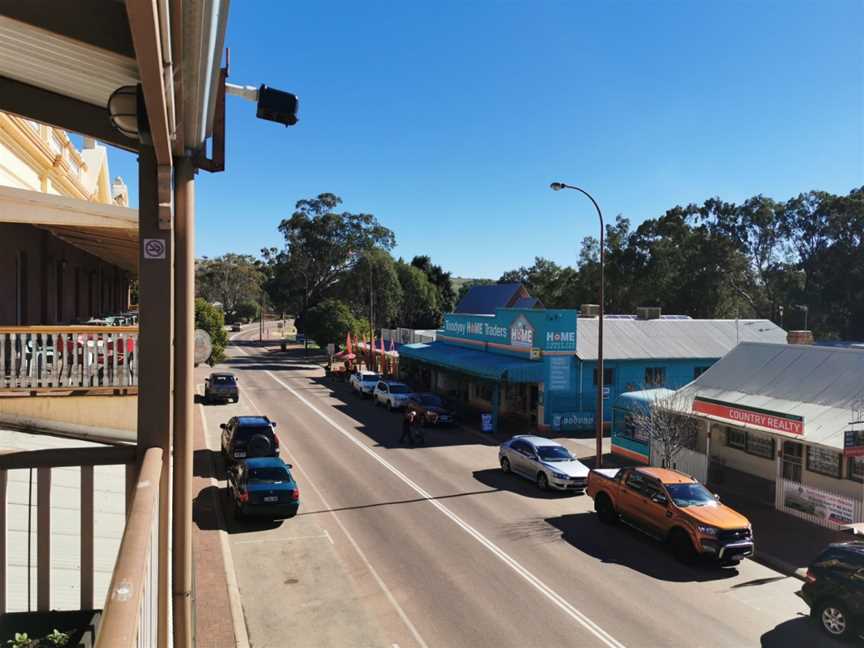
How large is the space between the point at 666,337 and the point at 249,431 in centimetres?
2161

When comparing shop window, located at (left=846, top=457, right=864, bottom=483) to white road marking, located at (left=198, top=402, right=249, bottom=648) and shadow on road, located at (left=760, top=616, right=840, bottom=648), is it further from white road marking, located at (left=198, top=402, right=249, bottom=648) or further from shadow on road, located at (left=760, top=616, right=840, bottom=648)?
white road marking, located at (left=198, top=402, right=249, bottom=648)

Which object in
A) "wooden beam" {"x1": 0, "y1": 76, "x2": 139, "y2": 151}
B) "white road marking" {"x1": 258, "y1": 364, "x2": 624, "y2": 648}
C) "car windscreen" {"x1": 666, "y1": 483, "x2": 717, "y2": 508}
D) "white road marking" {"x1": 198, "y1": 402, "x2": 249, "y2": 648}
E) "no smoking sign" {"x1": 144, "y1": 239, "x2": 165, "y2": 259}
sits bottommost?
"white road marking" {"x1": 258, "y1": 364, "x2": 624, "y2": 648}

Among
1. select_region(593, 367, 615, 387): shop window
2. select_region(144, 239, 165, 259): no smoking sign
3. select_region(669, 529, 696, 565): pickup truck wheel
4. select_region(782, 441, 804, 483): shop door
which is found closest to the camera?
select_region(144, 239, 165, 259): no smoking sign

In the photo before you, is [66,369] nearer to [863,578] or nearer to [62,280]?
[62,280]

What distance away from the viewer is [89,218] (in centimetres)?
798

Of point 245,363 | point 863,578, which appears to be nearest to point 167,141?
point 863,578

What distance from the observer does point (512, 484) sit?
2006 cm

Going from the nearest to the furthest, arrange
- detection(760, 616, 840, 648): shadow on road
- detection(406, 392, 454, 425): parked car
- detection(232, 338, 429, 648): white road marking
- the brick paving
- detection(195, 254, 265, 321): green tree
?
the brick paving
detection(760, 616, 840, 648): shadow on road
detection(232, 338, 429, 648): white road marking
detection(406, 392, 454, 425): parked car
detection(195, 254, 265, 321): green tree

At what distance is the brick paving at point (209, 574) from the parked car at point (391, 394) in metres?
14.5

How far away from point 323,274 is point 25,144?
2679 inches

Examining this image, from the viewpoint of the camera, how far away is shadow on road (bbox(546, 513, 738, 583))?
1326cm

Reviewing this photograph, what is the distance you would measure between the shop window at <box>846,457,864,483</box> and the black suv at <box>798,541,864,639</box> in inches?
263

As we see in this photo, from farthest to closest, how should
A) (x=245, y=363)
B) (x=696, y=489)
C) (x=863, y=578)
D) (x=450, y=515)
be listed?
(x=245, y=363), (x=450, y=515), (x=696, y=489), (x=863, y=578)

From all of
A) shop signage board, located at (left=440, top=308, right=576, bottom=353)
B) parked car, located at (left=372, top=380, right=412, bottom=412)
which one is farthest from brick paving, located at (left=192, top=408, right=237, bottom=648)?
shop signage board, located at (left=440, top=308, right=576, bottom=353)
